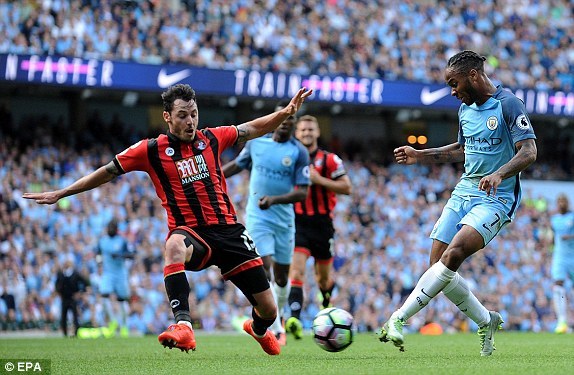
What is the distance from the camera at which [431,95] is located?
86.2 ft

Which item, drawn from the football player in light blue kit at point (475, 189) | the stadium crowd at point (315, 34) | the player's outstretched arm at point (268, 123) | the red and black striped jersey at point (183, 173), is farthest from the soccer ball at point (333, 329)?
the stadium crowd at point (315, 34)

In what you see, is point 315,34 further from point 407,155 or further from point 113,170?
point 113,170

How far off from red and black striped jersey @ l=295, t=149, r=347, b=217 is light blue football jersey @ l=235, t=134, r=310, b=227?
1.02 m

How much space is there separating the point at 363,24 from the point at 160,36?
652 centimetres

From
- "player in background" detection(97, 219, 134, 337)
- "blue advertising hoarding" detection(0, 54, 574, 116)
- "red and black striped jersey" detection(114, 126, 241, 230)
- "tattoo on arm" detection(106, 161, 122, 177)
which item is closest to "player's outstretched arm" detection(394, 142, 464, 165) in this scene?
"red and black striped jersey" detection(114, 126, 241, 230)

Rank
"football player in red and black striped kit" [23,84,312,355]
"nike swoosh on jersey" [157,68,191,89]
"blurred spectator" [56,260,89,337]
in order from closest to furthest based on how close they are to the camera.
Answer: "football player in red and black striped kit" [23,84,312,355], "blurred spectator" [56,260,89,337], "nike swoosh on jersey" [157,68,191,89]

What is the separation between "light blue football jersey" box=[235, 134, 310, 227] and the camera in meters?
11.4

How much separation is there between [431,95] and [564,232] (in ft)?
35.4

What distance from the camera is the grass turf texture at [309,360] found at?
709 cm

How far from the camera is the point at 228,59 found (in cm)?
2416

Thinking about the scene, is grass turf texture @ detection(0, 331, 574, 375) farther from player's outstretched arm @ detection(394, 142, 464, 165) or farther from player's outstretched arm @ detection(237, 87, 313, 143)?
player's outstretched arm @ detection(237, 87, 313, 143)

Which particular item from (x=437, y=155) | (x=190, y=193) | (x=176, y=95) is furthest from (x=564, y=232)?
(x=176, y=95)

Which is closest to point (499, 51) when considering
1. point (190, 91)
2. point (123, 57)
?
point (123, 57)

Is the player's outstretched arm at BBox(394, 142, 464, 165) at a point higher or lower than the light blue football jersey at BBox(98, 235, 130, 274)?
higher
